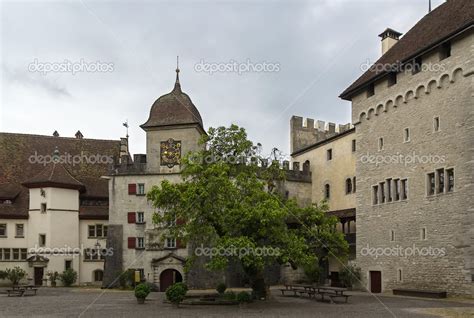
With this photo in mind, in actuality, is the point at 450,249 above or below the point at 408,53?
below

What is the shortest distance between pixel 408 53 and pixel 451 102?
487 centimetres

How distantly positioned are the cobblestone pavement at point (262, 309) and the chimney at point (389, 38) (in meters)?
18.9

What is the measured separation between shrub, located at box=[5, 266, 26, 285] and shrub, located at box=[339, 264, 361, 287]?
24950 millimetres

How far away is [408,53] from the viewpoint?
1339 inches

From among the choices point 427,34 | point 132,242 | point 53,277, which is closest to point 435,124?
point 427,34

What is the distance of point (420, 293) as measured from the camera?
3077cm

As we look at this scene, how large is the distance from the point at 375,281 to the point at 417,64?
1299 cm

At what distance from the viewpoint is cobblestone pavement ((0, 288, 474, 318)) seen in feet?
74.6

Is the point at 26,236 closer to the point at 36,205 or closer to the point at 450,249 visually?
the point at 36,205

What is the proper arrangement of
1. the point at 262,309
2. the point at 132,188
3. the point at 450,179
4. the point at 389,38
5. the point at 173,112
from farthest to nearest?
the point at 173,112 → the point at 132,188 → the point at 389,38 → the point at 450,179 → the point at 262,309

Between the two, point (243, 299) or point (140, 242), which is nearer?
point (243, 299)

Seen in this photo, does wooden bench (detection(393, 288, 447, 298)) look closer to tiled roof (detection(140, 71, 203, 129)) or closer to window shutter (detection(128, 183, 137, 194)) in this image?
tiled roof (detection(140, 71, 203, 129))

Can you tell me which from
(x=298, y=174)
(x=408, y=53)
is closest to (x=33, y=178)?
(x=298, y=174)

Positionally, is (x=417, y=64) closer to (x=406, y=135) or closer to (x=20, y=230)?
(x=406, y=135)
